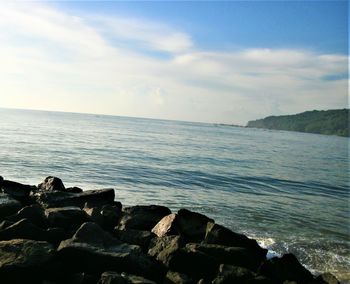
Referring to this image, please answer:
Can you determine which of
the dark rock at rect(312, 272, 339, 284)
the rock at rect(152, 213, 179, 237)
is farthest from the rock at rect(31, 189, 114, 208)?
the dark rock at rect(312, 272, 339, 284)

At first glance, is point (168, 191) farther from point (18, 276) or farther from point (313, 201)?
point (18, 276)

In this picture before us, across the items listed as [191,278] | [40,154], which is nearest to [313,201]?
[191,278]

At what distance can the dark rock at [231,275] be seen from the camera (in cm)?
777

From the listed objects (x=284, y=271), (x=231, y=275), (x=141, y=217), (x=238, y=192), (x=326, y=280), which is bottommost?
(x=238, y=192)

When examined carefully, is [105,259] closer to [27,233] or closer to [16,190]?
[27,233]

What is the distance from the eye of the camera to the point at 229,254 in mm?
8812

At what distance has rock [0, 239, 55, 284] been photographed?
7.30m

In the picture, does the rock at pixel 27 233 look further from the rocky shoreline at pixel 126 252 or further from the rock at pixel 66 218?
the rock at pixel 66 218

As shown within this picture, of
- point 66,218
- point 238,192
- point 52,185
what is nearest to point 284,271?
point 66,218

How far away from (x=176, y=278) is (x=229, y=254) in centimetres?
159

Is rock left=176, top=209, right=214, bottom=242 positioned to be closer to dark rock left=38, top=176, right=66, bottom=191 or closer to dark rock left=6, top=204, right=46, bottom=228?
dark rock left=6, top=204, right=46, bottom=228

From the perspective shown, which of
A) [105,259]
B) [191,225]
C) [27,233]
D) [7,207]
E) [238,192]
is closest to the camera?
[105,259]

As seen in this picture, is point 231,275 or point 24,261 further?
point 231,275

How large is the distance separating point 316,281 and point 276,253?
456cm
